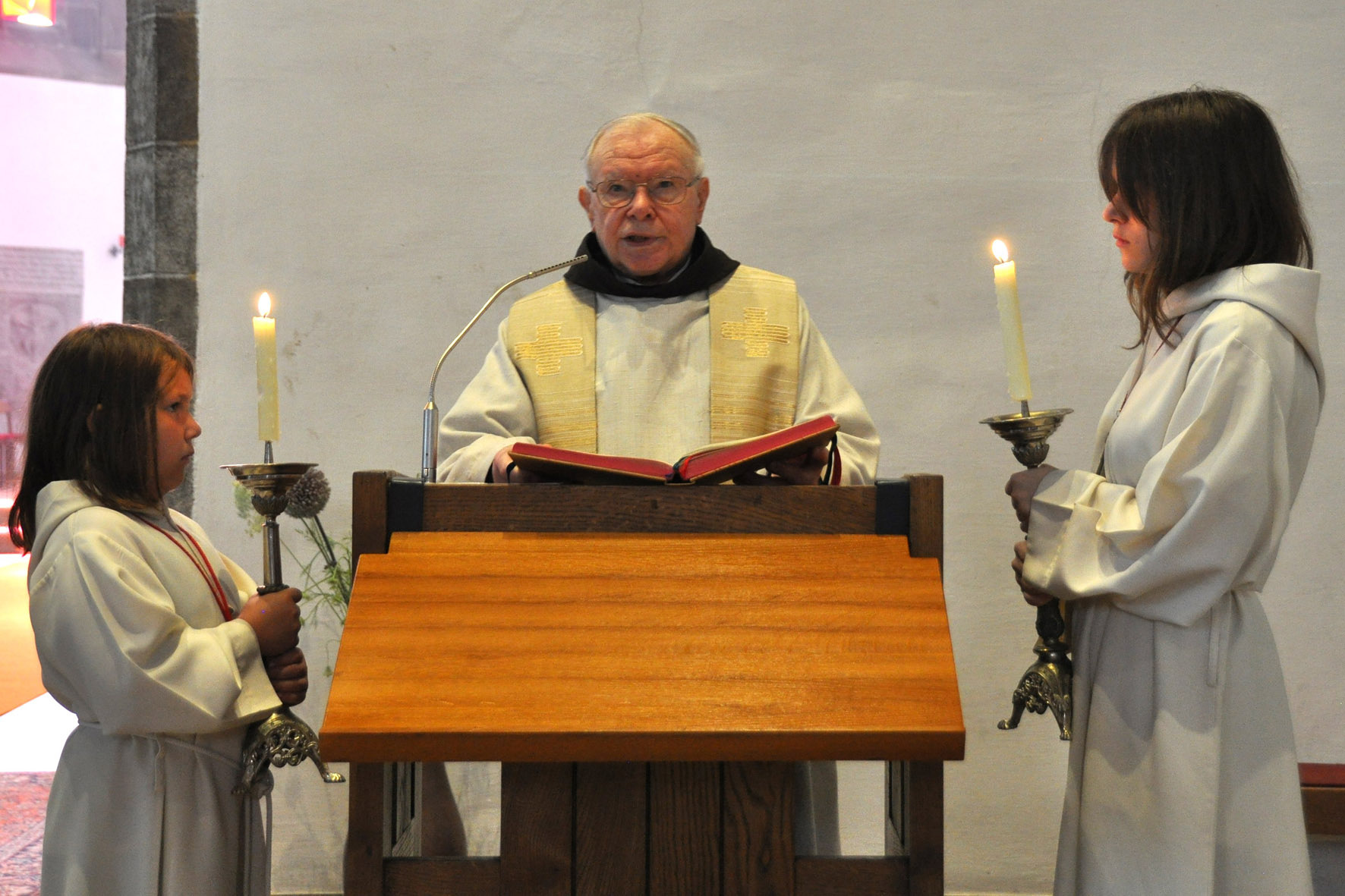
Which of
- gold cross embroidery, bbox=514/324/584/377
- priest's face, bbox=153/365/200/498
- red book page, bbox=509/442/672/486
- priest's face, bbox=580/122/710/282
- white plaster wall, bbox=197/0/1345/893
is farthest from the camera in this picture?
white plaster wall, bbox=197/0/1345/893

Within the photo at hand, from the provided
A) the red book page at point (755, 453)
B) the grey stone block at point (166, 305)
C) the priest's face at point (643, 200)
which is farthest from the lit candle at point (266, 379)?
the grey stone block at point (166, 305)

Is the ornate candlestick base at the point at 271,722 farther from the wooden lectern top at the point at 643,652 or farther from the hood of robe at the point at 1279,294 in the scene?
the hood of robe at the point at 1279,294

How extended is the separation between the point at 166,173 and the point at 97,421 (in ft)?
7.27

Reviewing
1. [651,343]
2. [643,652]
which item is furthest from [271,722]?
[651,343]

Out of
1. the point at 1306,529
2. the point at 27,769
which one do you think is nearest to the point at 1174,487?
the point at 1306,529

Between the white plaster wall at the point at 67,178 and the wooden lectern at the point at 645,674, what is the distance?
14.8ft

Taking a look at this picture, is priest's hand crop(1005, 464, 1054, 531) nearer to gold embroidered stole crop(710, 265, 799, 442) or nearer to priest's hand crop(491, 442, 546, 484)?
gold embroidered stole crop(710, 265, 799, 442)

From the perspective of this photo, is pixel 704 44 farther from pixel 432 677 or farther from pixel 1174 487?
pixel 432 677

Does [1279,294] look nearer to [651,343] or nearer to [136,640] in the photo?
[651,343]

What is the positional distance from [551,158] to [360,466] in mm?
1329

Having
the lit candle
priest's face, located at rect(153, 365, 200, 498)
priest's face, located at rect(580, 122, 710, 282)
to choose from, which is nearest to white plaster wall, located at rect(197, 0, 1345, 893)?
priest's face, located at rect(580, 122, 710, 282)

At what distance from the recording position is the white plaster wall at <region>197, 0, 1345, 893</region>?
4352mm

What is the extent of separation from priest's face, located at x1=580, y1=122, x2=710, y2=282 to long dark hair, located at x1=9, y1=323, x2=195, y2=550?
1171mm

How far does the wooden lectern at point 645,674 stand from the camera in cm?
171
